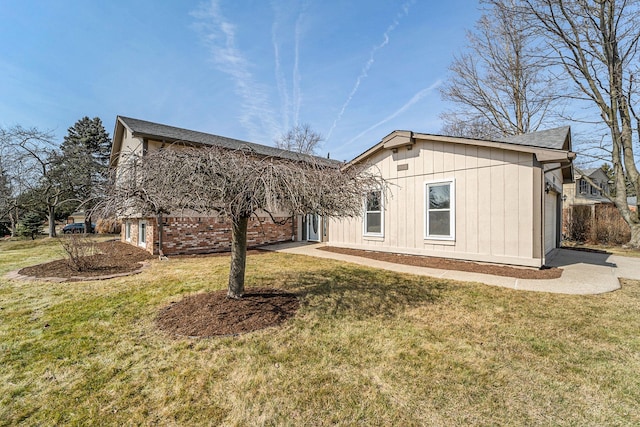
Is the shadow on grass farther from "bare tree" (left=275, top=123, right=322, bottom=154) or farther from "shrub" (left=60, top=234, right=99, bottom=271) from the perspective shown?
"bare tree" (left=275, top=123, right=322, bottom=154)

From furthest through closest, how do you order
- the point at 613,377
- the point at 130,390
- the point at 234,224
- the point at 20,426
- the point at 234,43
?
1. the point at 234,43
2. the point at 234,224
3. the point at 613,377
4. the point at 130,390
5. the point at 20,426

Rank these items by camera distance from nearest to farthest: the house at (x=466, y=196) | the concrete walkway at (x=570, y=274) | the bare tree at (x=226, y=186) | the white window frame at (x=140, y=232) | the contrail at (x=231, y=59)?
the bare tree at (x=226, y=186) < the concrete walkway at (x=570, y=274) < the house at (x=466, y=196) < the contrail at (x=231, y=59) < the white window frame at (x=140, y=232)

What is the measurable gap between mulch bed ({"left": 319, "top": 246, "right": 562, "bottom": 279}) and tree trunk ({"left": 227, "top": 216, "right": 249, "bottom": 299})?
5.27m

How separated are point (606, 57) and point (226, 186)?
17.8m

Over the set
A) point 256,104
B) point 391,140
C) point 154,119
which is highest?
point 256,104

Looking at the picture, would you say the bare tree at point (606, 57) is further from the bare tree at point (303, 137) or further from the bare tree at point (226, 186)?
the bare tree at point (303, 137)

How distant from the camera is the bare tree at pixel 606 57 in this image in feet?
38.1

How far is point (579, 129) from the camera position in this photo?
14109 millimetres

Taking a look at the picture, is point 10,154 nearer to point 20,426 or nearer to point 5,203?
point 5,203

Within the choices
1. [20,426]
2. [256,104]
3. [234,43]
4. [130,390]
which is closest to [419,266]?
[130,390]

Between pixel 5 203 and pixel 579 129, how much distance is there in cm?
3403

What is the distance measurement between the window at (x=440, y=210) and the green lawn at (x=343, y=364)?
11.1 feet

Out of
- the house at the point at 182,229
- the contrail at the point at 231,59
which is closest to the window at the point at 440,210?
the house at the point at 182,229

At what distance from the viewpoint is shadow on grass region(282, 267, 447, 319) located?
4387 millimetres
